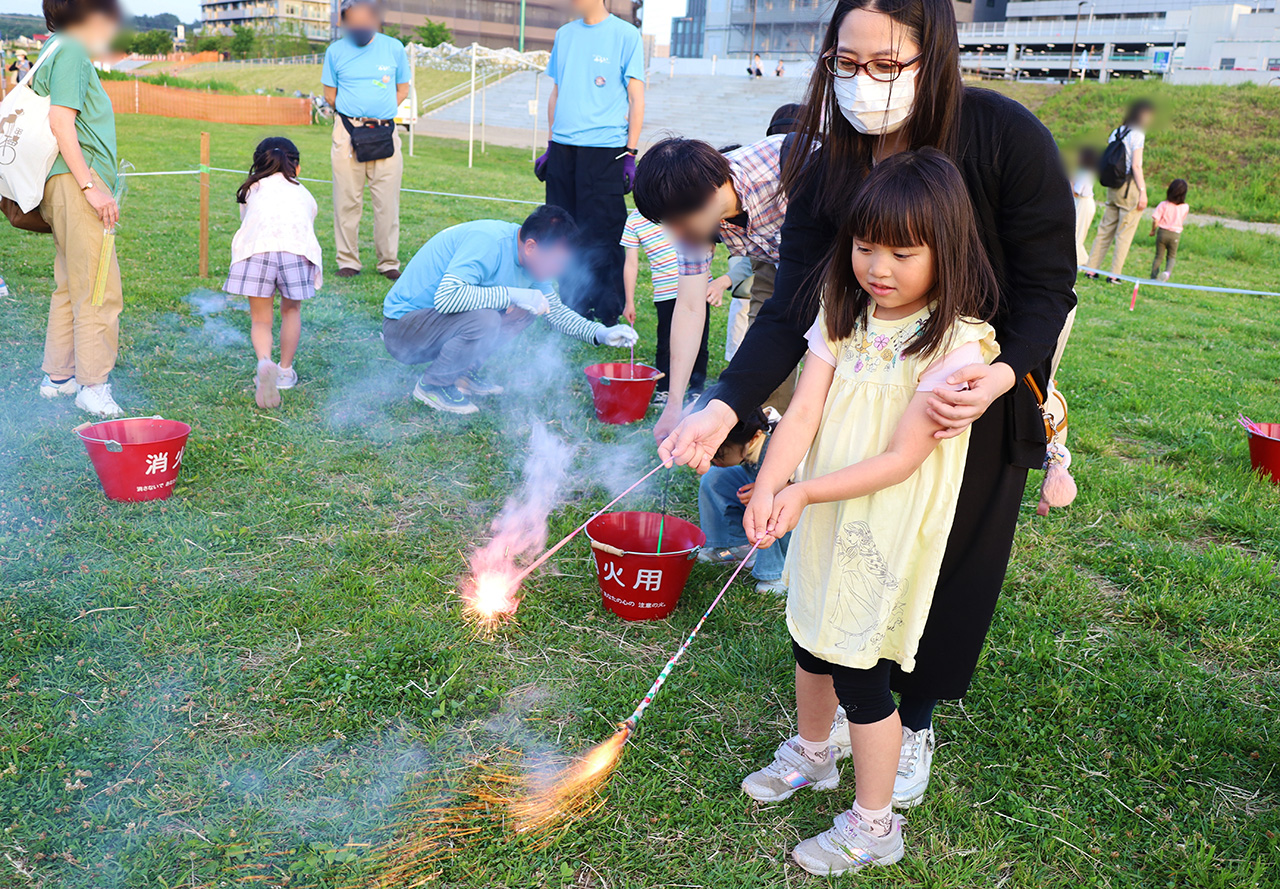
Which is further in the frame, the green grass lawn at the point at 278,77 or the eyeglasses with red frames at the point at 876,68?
the green grass lawn at the point at 278,77

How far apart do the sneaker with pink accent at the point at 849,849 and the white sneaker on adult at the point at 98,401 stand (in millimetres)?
3869

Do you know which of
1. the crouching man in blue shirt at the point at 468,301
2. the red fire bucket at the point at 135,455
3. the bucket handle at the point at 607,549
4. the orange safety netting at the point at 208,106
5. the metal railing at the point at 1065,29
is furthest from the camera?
the metal railing at the point at 1065,29

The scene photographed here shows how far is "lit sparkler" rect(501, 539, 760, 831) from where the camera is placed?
7.16ft

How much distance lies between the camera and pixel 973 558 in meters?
1.88

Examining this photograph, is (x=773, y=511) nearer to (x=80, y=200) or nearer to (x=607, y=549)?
(x=607, y=549)

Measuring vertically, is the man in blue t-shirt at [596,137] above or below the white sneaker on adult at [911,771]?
above

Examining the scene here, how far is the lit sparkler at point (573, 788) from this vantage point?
218 cm

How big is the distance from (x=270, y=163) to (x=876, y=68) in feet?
13.1

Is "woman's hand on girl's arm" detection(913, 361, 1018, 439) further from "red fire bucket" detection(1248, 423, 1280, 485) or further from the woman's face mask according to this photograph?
"red fire bucket" detection(1248, 423, 1280, 485)

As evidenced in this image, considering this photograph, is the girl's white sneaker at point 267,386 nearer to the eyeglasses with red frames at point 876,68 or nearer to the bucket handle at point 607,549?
the bucket handle at point 607,549

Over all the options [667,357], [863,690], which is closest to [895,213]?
[863,690]

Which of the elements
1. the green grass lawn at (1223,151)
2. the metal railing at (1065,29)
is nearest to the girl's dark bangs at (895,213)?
the green grass lawn at (1223,151)

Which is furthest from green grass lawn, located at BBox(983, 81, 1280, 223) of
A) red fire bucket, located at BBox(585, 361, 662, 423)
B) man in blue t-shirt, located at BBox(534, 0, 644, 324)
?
red fire bucket, located at BBox(585, 361, 662, 423)

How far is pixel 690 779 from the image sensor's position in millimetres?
2359
